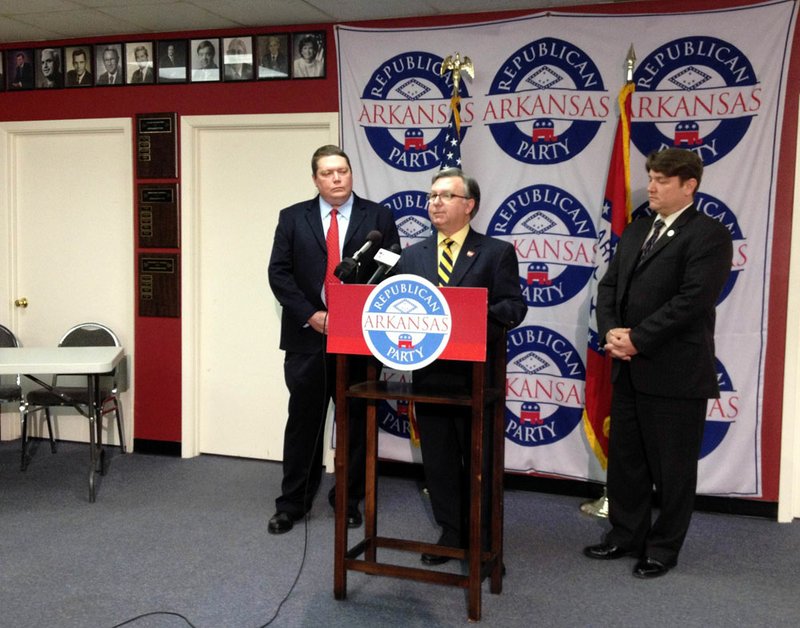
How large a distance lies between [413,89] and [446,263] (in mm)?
1545

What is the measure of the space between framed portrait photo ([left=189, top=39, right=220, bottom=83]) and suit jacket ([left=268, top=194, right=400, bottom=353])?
1.46 metres

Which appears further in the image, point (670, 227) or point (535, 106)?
point (535, 106)

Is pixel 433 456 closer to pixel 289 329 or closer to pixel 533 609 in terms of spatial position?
pixel 533 609

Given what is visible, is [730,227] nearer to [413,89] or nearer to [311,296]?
[413,89]

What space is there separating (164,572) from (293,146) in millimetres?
2491

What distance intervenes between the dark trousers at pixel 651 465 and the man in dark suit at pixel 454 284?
25.9 inches

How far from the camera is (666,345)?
3.27 metres

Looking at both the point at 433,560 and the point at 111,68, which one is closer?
the point at 433,560

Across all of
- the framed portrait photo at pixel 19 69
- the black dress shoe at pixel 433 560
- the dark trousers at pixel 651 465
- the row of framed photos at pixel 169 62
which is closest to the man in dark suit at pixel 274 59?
the row of framed photos at pixel 169 62

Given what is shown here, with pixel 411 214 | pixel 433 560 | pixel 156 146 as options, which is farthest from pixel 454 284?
pixel 156 146

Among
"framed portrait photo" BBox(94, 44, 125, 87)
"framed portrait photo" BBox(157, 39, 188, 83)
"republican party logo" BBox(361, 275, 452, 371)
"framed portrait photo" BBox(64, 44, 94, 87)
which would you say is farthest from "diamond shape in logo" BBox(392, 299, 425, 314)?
"framed portrait photo" BBox(64, 44, 94, 87)

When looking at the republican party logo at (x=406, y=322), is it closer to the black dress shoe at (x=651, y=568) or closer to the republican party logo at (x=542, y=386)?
the black dress shoe at (x=651, y=568)

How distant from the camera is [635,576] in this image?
10.8 ft

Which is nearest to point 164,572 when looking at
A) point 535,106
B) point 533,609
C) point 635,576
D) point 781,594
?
point 533,609
